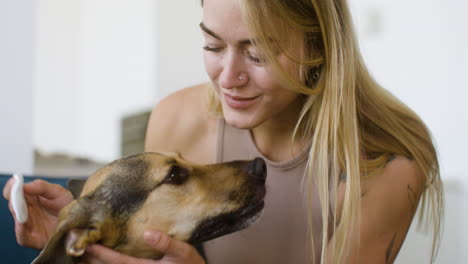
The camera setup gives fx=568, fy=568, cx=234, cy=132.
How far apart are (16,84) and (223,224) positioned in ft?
3.50

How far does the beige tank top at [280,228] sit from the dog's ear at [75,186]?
0.40m

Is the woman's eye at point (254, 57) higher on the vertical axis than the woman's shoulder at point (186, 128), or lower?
higher

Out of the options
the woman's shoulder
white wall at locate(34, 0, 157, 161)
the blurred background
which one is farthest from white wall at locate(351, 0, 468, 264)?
white wall at locate(34, 0, 157, 161)

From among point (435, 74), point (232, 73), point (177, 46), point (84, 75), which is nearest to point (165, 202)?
point (232, 73)

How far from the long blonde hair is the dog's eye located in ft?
0.99

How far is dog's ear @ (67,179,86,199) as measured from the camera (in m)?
1.44

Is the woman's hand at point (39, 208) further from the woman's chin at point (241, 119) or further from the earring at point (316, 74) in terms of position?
the earring at point (316, 74)

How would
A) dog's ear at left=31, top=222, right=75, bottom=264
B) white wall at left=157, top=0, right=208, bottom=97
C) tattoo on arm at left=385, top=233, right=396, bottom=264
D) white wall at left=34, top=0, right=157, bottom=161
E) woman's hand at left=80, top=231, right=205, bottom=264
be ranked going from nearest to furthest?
dog's ear at left=31, top=222, right=75, bottom=264, woman's hand at left=80, top=231, right=205, bottom=264, tattoo on arm at left=385, top=233, right=396, bottom=264, white wall at left=157, top=0, right=208, bottom=97, white wall at left=34, top=0, right=157, bottom=161

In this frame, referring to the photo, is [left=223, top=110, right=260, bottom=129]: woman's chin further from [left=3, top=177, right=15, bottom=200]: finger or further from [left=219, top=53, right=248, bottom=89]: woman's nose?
[left=3, top=177, right=15, bottom=200]: finger

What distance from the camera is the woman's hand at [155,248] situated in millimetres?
1168

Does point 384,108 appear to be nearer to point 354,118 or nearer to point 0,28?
point 354,118

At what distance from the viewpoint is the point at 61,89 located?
5.38 metres

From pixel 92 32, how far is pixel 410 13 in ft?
10.8

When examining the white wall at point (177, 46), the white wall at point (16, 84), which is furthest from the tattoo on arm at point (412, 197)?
the white wall at point (177, 46)
